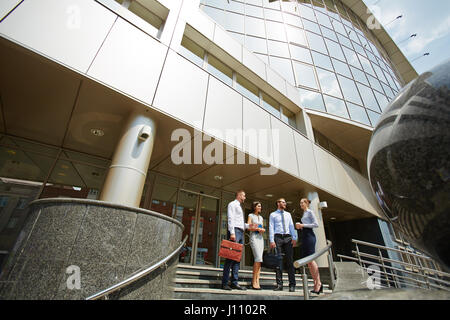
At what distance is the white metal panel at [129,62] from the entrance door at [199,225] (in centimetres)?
414

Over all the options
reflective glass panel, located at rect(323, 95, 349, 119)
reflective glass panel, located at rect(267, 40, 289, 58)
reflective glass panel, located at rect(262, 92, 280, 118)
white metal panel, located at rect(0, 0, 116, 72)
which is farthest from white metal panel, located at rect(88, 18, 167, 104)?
reflective glass panel, located at rect(323, 95, 349, 119)

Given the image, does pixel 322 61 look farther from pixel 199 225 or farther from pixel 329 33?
pixel 199 225

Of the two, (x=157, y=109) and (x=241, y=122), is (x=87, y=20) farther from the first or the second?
(x=241, y=122)

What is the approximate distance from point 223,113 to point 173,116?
183 centimetres

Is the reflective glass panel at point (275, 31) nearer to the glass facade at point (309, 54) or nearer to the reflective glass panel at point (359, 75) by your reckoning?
the glass facade at point (309, 54)

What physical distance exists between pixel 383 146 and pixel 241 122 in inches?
216

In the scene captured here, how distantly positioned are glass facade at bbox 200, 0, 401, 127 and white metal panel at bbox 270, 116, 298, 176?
3.37 m

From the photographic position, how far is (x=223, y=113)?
637 centimetres

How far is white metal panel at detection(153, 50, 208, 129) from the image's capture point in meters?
5.08

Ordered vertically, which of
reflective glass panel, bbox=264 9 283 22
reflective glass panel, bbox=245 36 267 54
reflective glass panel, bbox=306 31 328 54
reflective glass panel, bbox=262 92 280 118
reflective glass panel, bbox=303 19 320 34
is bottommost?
reflective glass panel, bbox=262 92 280 118

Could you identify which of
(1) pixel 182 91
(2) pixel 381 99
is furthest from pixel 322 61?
(1) pixel 182 91

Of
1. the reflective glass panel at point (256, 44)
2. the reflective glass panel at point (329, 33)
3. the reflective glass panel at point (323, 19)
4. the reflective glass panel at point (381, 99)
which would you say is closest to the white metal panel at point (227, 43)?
the reflective glass panel at point (256, 44)

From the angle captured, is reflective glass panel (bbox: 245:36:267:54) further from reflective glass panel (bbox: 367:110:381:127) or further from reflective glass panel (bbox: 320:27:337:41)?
reflective glass panel (bbox: 367:110:381:127)

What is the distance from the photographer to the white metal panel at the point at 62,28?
3.65 metres
